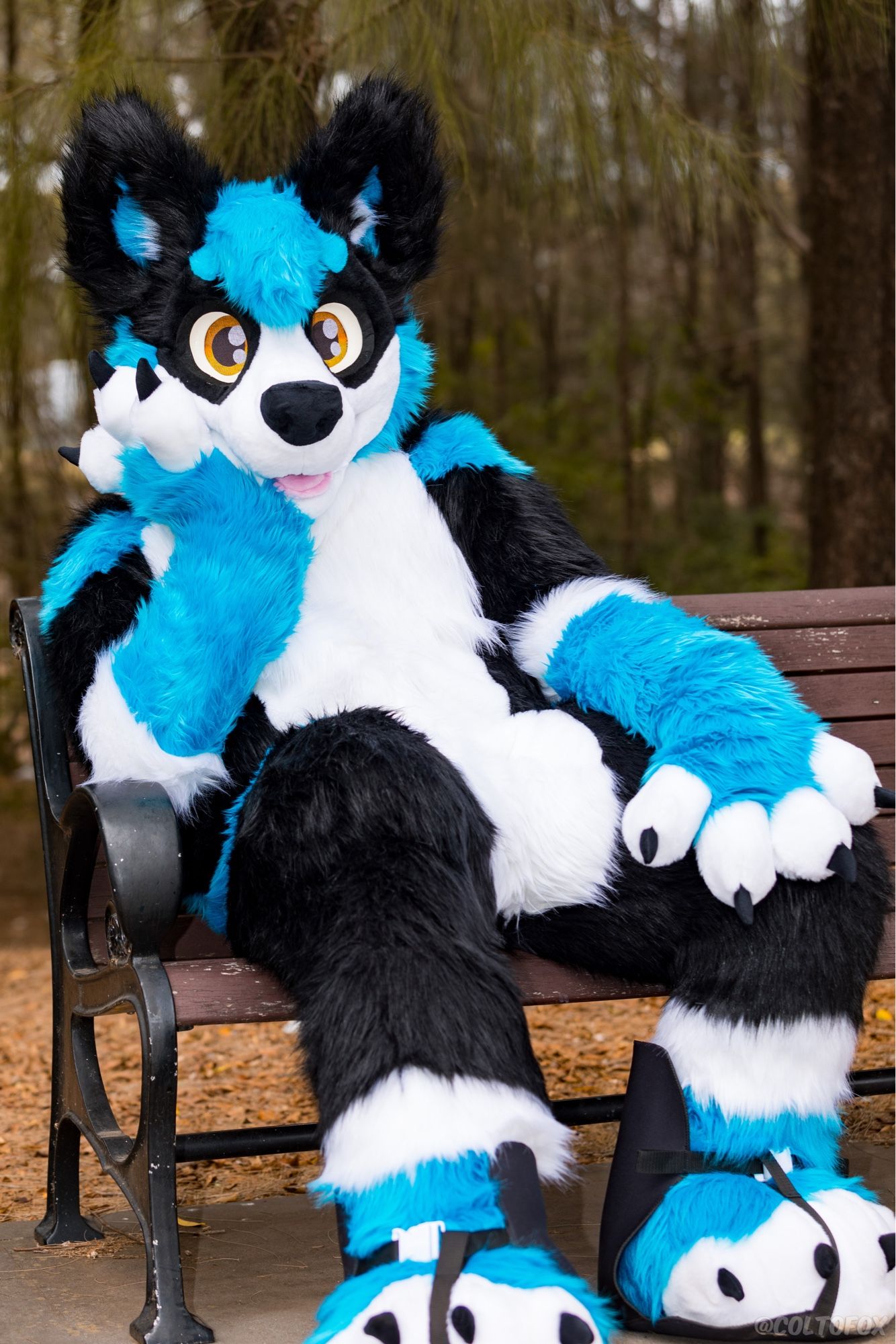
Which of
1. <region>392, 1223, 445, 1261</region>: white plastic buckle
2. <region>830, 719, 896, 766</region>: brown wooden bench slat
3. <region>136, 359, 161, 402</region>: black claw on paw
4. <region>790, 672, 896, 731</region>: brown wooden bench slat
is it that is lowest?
<region>392, 1223, 445, 1261</region>: white plastic buckle

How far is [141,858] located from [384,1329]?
0.61m

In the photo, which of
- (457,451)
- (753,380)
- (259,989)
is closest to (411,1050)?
(259,989)

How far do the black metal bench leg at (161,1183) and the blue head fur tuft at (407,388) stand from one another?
0.84 meters

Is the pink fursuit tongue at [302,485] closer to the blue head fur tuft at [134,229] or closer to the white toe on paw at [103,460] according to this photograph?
the white toe on paw at [103,460]

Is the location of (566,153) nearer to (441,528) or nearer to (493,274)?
(441,528)

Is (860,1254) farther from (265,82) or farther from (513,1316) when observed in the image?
(265,82)

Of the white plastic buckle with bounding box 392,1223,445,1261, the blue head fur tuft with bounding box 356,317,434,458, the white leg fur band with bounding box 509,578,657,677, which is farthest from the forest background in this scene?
the white plastic buckle with bounding box 392,1223,445,1261

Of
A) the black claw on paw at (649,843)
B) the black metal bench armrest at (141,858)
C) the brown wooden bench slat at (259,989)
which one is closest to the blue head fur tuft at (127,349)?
the black metal bench armrest at (141,858)

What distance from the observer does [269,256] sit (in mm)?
1975

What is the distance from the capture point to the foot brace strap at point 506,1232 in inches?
60.9

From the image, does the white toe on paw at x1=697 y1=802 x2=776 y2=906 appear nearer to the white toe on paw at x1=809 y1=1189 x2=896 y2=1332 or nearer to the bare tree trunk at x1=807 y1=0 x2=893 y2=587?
the white toe on paw at x1=809 y1=1189 x2=896 y2=1332

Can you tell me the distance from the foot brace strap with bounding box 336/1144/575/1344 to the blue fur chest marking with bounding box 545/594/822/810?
0.52 meters

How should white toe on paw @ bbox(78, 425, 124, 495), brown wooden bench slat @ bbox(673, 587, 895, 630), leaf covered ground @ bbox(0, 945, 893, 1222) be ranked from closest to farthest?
white toe on paw @ bbox(78, 425, 124, 495) < brown wooden bench slat @ bbox(673, 587, 895, 630) < leaf covered ground @ bbox(0, 945, 893, 1222)

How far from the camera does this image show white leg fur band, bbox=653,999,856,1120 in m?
1.78
